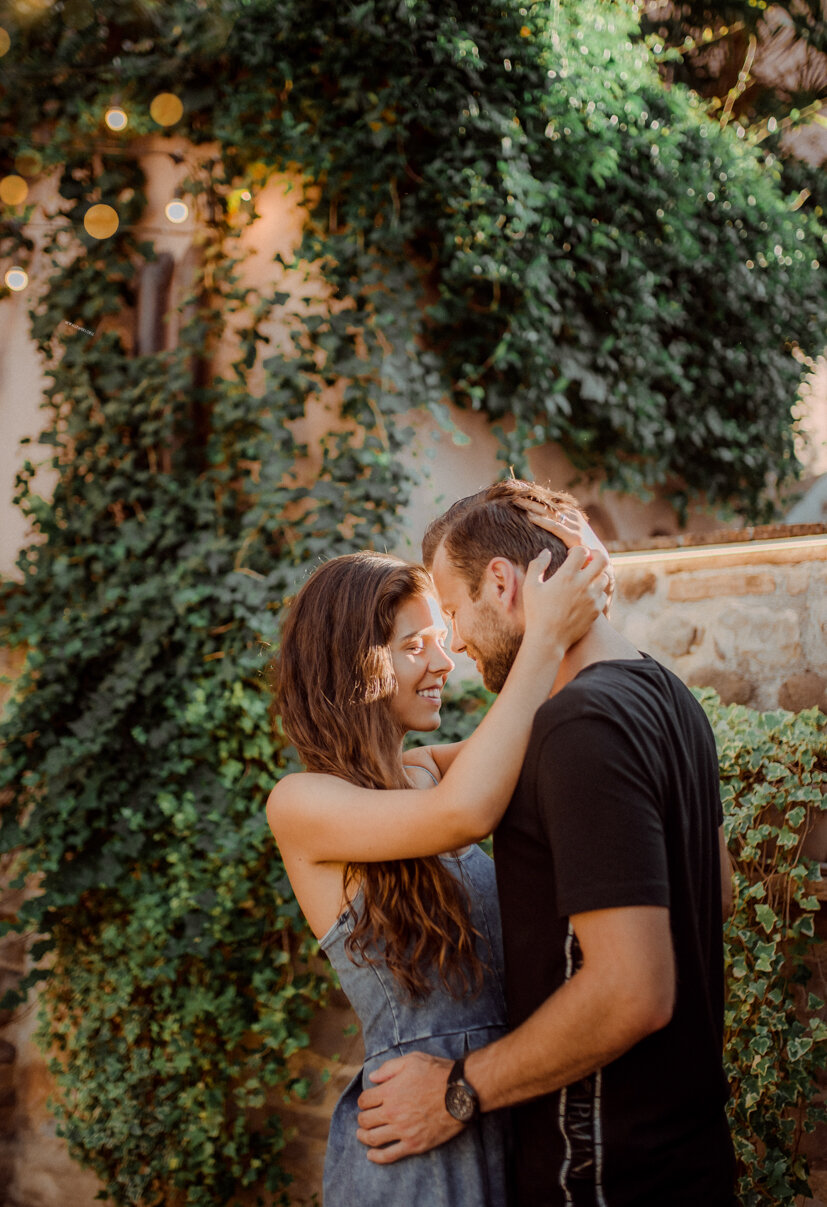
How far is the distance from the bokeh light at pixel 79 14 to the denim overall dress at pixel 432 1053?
159 inches

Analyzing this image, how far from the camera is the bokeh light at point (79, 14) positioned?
386 centimetres

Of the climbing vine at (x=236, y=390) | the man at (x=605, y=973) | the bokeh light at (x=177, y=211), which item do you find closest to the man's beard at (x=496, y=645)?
the man at (x=605, y=973)

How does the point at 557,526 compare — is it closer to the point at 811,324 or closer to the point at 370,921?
the point at 370,921

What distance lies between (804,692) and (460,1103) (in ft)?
5.08

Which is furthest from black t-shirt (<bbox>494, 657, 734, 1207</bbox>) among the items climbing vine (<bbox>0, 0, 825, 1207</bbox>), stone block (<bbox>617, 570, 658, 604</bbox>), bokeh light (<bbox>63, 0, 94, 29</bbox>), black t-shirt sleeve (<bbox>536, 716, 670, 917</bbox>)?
bokeh light (<bbox>63, 0, 94, 29</bbox>)

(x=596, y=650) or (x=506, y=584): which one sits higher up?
(x=506, y=584)

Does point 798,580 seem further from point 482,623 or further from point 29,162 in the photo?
point 29,162

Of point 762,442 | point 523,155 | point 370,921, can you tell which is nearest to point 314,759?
point 370,921

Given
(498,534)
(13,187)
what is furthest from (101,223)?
(498,534)

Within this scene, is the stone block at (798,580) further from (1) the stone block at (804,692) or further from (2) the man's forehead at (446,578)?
(2) the man's forehead at (446,578)

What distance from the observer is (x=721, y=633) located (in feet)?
8.66

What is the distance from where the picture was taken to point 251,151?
3627mm

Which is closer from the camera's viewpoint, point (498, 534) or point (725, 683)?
point (498, 534)

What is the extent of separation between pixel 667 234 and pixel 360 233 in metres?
1.42
